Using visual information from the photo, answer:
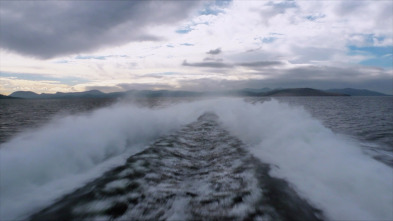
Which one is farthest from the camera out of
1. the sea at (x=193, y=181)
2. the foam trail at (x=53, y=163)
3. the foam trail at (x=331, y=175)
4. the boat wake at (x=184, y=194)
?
the foam trail at (x=53, y=163)

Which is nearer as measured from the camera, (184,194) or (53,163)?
(184,194)

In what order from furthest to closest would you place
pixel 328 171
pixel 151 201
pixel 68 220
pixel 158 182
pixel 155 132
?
pixel 155 132
pixel 328 171
pixel 158 182
pixel 151 201
pixel 68 220

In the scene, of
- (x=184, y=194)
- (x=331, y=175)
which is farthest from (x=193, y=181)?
(x=331, y=175)

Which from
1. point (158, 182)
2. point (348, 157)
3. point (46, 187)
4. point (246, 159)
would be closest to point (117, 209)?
point (158, 182)

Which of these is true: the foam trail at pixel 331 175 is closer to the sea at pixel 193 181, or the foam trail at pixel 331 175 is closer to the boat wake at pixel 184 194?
the sea at pixel 193 181

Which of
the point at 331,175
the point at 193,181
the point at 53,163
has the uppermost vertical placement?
the point at 53,163

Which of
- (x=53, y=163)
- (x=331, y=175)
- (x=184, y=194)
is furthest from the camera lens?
(x=53, y=163)

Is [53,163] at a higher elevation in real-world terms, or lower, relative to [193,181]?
higher

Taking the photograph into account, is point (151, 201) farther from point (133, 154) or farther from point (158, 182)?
point (133, 154)

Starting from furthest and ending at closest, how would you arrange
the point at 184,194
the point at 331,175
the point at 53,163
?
the point at 53,163 → the point at 331,175 → the point at 184,194

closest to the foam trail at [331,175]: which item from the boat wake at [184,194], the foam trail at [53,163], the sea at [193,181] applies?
the sea at [193,181]

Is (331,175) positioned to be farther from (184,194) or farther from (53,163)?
(53,163)
